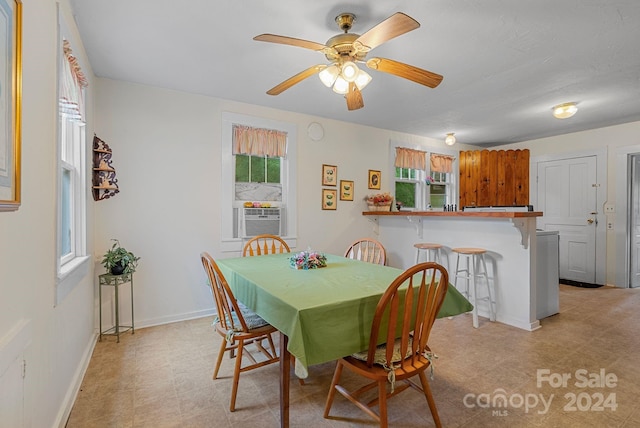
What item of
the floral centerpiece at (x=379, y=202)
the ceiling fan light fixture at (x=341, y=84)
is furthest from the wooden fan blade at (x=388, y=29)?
the floral centerpiece at (x=379, y=202)

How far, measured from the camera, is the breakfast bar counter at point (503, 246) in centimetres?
301

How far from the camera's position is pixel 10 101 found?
1033 millimetres

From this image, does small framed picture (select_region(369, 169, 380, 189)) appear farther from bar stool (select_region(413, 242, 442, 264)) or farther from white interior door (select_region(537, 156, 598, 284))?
white interior door (select_region(537, 156, 598, 284))

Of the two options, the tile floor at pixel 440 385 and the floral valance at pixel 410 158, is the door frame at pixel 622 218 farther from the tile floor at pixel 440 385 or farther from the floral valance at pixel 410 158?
the floral valance at pixel 410 158

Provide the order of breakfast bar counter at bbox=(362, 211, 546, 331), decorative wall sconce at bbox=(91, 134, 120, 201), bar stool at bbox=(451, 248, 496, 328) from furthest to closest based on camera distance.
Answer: bar stool at bbox=(451, 248, 496, 328) < breakfast bar counter at bbox=(362, 211, 546, 331) < decorative wall sconce at bbox=(91, 134, 120, 201)

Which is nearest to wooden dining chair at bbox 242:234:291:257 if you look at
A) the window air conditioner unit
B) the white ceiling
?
the window air conditioner unit

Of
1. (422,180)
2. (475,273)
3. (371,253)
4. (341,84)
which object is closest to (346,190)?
(422,180)

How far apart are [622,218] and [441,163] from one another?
265cm

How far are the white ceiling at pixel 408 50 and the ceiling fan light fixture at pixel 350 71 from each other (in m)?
0.35

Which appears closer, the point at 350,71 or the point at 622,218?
the point at 350,71

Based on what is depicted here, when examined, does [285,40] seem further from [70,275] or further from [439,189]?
[439,189]

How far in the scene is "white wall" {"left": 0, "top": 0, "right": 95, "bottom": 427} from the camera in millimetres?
1110

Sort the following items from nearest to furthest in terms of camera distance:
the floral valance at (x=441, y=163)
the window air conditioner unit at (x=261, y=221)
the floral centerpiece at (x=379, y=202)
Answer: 1. the window air conditioner unit at (x=261, y=221)
2. the floral centerpiece at (x=379, y=202)
3. the floral valance at (x=441, y=163)

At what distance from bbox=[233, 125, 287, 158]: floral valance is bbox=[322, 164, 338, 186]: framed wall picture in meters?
0.64
